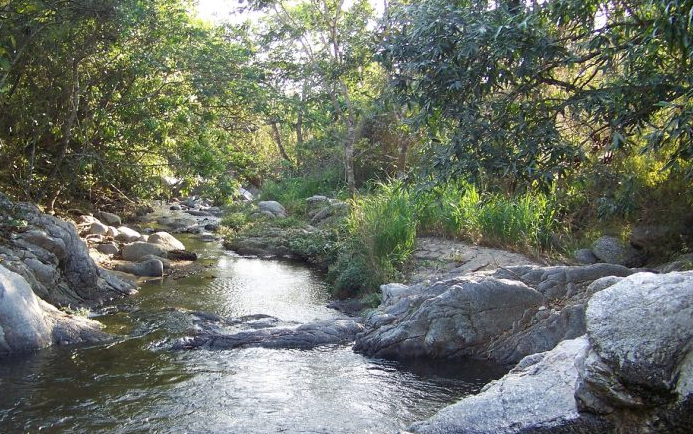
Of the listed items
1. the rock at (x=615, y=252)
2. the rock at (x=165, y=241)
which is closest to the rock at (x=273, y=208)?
the rock at (x=165, y=241)

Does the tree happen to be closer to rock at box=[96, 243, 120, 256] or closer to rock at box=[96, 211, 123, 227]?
rock at box=[96, 243, 120, 256]

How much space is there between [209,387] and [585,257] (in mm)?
6083

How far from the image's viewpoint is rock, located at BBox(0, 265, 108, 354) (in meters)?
7.35

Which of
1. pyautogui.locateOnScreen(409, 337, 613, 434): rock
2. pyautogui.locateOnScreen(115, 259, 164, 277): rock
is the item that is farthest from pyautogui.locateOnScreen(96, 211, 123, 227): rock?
pyautogui.locateOnScreen(409, 337, 613, 434): rock

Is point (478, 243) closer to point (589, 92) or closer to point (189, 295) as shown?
point (189, 295)

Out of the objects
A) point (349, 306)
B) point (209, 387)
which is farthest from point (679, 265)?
point (209, 387)

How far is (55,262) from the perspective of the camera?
391 inches

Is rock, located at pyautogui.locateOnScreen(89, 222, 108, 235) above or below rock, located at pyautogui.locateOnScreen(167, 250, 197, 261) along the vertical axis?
above

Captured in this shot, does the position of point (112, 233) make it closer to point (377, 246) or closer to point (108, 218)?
point (108, 218)

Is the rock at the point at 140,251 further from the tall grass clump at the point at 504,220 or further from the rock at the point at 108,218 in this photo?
the tall grass clump at the point at 504,220

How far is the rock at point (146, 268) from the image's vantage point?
12125 mm

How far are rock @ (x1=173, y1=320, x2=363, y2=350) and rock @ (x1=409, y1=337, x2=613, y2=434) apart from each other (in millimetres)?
3488

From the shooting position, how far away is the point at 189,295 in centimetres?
1083

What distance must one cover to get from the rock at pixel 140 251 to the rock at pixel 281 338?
568 centimetres
